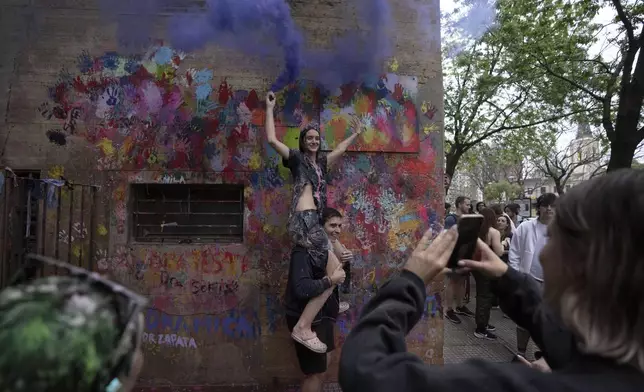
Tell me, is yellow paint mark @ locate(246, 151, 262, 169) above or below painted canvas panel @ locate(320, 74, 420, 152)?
below

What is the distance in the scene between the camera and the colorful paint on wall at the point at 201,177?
416 centimetres

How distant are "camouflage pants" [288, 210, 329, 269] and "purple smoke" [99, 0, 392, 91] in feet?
4.70

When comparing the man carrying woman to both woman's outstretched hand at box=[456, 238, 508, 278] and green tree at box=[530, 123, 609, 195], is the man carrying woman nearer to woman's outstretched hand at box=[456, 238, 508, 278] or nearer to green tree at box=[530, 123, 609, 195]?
woman's outstretched hand at box=[456, 238, 508, 278]

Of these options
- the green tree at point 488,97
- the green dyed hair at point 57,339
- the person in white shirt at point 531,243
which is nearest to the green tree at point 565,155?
the green tree at point 488,97

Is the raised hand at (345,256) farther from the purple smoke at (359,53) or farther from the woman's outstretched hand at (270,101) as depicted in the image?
the purple smoke at (359,53)

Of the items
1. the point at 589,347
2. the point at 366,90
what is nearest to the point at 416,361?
the point at 589,347

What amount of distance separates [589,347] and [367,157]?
11.3 feet

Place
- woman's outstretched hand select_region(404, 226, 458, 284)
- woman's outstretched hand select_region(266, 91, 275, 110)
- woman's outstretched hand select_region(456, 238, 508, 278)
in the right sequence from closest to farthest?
woman's outstretched hand select_region(404, 226, 458, 284)
woman's outstretched hand select_region(456, 238, 508, 278)
woman's outstretched hand select_region(266, 91, 275, 110)

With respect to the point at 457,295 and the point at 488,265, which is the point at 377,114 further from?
the point at 457,295

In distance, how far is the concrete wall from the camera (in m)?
4.14

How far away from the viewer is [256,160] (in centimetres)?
424

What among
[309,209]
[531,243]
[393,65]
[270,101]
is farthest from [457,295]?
[270,101]

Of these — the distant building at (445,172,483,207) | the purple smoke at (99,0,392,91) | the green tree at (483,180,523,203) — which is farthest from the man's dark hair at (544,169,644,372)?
the distant building at (445,172,483,207)

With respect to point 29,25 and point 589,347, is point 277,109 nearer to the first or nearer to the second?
point 29,25
